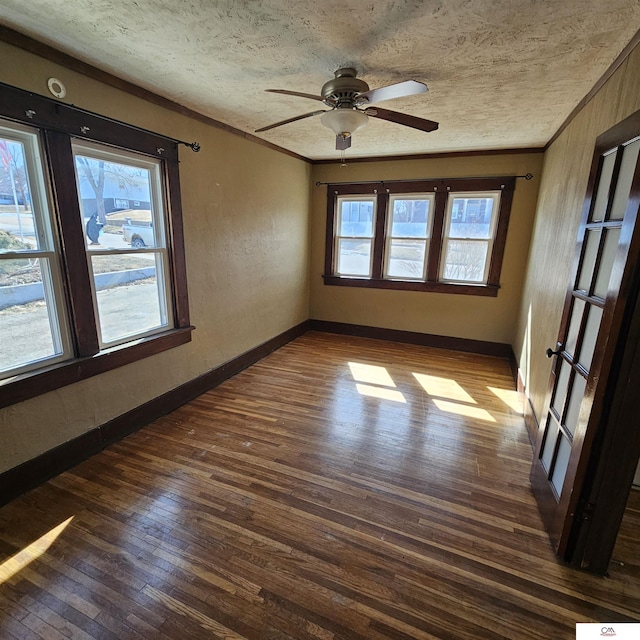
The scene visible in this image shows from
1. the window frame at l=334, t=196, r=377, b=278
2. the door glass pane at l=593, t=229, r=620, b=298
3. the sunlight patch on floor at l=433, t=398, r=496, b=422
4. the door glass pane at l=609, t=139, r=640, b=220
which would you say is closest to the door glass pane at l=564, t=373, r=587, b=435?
the door glass pane at l=593, t=229, r=620, b=298

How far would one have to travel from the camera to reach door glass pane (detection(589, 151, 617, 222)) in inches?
65.6

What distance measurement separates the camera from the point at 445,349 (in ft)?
16.2

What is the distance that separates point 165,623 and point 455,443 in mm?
2174

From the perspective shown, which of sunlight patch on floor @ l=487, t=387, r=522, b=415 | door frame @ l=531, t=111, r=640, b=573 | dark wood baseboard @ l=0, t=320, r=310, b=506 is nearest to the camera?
door frame @ l=531, t=111, r=640, b=573

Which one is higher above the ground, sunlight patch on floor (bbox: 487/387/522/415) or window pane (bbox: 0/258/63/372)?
window pane (bbox: 0/258/63/372)

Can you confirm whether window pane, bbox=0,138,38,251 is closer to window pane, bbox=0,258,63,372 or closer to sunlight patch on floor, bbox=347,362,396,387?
window pane, bbox=0,258,63,372

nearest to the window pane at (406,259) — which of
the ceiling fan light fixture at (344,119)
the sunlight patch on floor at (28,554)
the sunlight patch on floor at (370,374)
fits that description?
the sunlight patch on floor at (370,374)

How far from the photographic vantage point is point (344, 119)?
212 centimetres

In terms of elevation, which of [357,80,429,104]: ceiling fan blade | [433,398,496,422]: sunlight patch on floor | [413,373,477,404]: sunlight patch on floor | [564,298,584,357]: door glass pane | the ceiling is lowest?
[433,398,496,422]: sunlight patch on floor

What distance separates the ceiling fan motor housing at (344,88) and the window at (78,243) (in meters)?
1.46

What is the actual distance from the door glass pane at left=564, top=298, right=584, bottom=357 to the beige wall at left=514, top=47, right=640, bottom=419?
37 centimetres

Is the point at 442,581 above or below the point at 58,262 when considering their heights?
below

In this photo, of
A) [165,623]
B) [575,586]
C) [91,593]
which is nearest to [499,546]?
[575,586]

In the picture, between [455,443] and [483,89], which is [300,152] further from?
[455,443]
